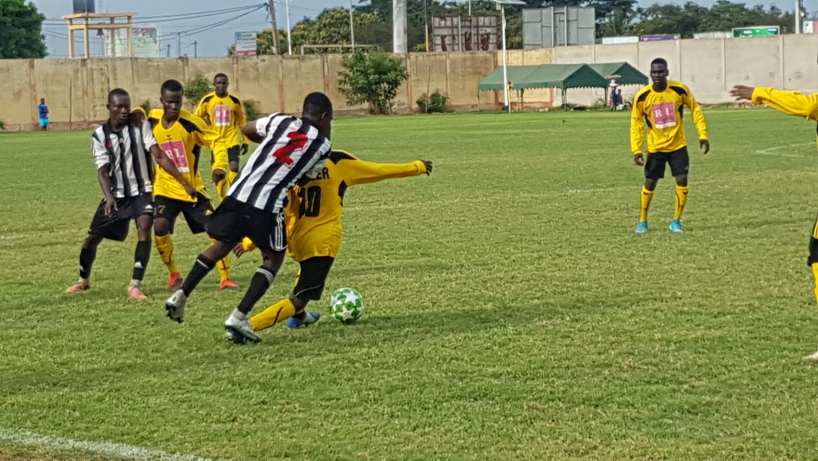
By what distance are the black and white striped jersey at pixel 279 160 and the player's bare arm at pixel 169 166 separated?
219 centimetres

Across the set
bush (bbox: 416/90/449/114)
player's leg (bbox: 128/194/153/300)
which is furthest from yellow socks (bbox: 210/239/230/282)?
bush (bbox: 416/90/449/114)

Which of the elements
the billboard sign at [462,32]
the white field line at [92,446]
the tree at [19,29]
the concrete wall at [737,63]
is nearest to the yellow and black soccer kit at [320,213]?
the white field line at [92,446]

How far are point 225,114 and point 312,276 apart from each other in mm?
6313

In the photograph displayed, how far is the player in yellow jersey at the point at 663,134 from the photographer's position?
13172mm

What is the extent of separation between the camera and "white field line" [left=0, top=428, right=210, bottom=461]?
529cm

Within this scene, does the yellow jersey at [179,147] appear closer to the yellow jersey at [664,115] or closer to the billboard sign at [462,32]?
the yellow jersey at [664,115]

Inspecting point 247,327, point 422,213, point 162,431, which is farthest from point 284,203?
point 422,213

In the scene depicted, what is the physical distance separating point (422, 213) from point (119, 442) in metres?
10.2

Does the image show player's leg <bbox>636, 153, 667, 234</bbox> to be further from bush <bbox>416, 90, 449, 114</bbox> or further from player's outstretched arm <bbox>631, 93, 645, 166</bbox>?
bush <bbox>416, 90, 449, 114</bbox>

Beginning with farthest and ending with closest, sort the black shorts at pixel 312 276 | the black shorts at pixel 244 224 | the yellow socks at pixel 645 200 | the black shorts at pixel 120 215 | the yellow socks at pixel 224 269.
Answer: the yellow socks at pixel 645 200 < the yellow socks at pixel 224 269 < the black shorts at pixel 120 215 < the black shorts at pixel 312 276 < the black shorts at pixel 244 224

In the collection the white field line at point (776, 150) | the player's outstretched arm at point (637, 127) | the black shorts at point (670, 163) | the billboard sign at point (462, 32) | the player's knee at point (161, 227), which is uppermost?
the billboard sign at point (462, 32)

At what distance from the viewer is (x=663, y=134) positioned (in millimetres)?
13297

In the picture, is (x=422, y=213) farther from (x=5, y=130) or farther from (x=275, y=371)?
(x=5, y=130)

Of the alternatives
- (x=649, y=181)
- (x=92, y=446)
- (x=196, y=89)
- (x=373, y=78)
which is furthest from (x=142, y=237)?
(x=373, y=78)
